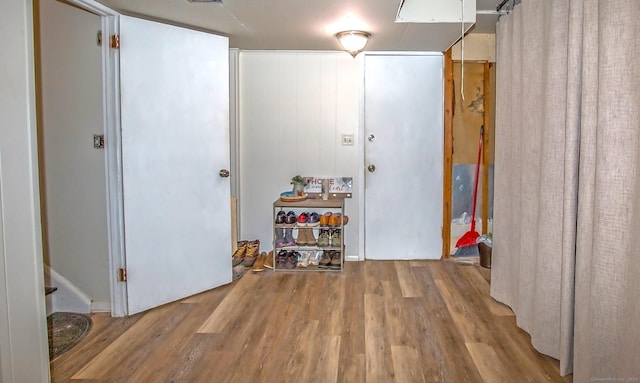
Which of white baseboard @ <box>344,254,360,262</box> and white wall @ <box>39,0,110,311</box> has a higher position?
white wall @ <box>39,0,110,311</box>

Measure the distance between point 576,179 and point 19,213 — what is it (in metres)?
2.32

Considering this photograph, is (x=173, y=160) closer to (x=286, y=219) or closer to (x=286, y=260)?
(x=286, y=219)

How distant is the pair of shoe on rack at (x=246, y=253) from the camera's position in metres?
4.11

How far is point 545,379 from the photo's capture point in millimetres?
2160

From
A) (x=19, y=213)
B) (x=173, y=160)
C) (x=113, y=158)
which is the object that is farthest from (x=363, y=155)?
(x=19, y=213)

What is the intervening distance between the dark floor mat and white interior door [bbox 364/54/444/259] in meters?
2.44

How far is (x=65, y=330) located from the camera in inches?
110

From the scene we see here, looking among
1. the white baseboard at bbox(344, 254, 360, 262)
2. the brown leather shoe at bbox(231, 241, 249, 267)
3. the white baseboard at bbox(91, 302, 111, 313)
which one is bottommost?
the white baseboard at bbox(91, 302, 111, 313)

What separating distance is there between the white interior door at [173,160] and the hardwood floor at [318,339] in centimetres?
23

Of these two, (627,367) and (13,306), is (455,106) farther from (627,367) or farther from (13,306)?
(13,306)

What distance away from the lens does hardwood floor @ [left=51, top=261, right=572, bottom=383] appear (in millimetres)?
2246

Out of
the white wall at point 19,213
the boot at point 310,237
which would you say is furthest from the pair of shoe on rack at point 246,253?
the white wall at point 19,213

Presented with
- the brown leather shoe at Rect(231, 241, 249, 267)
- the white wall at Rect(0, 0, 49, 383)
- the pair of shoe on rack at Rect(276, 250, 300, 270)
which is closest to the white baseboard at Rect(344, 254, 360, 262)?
the pair of shoe on rack at Rect(276, 250, 300, 270)

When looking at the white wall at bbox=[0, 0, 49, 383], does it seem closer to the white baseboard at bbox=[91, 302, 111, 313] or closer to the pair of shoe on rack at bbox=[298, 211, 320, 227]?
the white baseboard at bbox=[91, 302, 111, 313]
